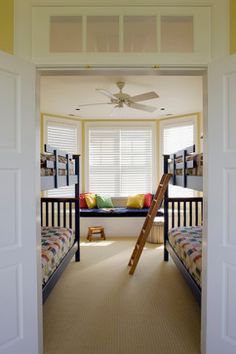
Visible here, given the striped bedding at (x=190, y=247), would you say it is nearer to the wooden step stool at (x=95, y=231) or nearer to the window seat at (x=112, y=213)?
the window seat at (x=112, y=213)

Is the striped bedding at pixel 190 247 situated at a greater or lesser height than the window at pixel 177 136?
lesser

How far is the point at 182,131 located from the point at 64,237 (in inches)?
156

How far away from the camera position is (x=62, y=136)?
604 cm

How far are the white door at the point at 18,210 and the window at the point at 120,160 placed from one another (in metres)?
4.66

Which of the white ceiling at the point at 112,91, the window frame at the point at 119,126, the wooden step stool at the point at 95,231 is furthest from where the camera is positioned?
the window frame at the point at 119,126

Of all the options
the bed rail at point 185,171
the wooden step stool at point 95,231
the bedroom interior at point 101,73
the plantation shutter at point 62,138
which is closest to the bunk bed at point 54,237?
the bedroom interior at point 101,73

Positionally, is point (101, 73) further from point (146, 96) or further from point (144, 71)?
point (146, 96)

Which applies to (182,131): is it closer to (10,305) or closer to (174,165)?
(174,165)

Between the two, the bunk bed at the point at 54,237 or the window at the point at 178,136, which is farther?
the window at the point at 178,136

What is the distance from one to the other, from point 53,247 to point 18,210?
130 cm

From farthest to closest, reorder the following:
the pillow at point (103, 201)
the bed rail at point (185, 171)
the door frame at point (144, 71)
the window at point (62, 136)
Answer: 1. the pillow at point (103, 201)
2. the window at point (62, 136)
3. the bed rail at point (185, 171)
4. the door frame at point (144, 71)

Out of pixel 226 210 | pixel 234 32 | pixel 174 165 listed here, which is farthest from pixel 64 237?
pixel 234 32

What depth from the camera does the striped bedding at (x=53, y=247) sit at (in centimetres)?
248

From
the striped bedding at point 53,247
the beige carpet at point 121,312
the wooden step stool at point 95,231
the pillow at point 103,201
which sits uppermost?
the pillow at point 103,201
